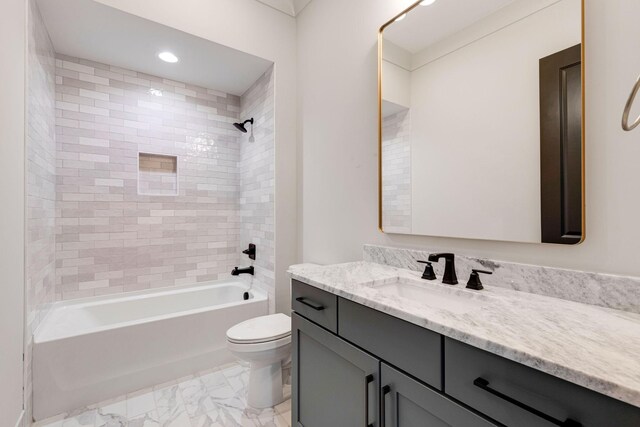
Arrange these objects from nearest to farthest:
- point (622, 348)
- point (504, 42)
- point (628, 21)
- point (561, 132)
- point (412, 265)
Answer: point (622, 348) < point (628, 21) < point (561, 132) < point (504, 42) < point (412, 265)

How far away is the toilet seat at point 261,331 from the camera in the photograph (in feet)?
5.92

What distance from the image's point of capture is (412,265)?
1543mm

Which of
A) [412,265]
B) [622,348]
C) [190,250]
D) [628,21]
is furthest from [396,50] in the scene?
[190,250]

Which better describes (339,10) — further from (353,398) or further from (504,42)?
(353,398)

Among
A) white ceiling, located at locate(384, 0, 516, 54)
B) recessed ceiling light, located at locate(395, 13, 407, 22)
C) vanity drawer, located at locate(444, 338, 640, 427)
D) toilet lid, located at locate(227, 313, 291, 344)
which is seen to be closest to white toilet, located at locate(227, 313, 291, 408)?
toilet lid, located at locate(227, 313, 291, 344)

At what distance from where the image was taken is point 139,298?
8.70 ft

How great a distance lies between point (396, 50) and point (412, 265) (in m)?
1.20

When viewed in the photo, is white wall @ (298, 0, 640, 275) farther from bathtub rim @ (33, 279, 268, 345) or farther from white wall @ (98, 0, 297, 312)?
bathtub rim @ (33, 279, 268, 345)

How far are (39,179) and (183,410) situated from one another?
5.81 feet

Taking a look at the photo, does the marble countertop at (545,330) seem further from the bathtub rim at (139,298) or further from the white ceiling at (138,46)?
the white ceiling at (138,46)

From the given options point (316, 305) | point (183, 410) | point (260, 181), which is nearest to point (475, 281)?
point (316, 305)

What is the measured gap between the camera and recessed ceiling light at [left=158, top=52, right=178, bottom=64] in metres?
2.40

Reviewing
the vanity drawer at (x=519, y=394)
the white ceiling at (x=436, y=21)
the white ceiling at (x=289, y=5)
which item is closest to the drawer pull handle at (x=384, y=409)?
the vanity drawer at (x=519, y=394)

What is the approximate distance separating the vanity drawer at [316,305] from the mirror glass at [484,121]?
608 millimetres
